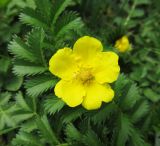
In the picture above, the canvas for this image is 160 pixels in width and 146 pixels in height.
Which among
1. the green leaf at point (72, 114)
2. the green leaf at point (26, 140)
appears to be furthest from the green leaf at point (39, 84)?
the green leaf at point (26, 140)

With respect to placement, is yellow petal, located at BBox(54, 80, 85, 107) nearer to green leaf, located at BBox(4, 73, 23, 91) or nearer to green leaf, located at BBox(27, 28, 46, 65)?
green leaf, located at BBox(27, 28, 46, 65)

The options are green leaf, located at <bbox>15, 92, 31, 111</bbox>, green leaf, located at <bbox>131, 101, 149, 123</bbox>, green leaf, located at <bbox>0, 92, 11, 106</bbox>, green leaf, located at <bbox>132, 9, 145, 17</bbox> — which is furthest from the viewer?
green leaf, located at <bbox>132, 9, 145, 17</bbox>

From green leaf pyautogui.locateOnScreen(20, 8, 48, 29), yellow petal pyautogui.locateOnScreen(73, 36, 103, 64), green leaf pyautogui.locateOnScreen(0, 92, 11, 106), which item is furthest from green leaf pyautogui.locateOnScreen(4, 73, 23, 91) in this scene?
yellow petal pyautogui.locateOnScreen(73, 36, 103, 64)

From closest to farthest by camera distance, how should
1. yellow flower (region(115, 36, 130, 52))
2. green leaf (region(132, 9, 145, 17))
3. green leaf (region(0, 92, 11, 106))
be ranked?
green leaf (region(0, 92, 11, 106)) < yellow flower (region(115, 36, 130, 52)) < green leaf (region(132, 9, 145, 17))

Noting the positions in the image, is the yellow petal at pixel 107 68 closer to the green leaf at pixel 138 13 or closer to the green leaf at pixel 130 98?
the green leaf at pixel 130 98

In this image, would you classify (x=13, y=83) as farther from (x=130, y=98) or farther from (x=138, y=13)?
(x=138, y=13)

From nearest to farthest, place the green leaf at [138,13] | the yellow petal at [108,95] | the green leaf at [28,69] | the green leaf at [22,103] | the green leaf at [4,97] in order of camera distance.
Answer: the yellow petal at [108,95] → the green leaf at [28,69] → the green leaf at [22,103] → the green leaf at [4,97] → the green leaf at [138,13]
